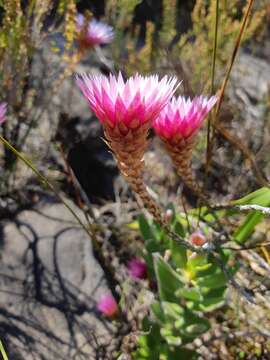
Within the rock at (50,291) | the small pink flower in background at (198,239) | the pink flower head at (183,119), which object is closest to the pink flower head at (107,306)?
the rock at (50,291)

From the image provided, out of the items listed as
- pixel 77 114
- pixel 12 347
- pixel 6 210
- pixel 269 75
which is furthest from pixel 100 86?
pixel 269 75

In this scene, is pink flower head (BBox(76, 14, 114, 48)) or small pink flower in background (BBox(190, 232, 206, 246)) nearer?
small pink flower in background (BBox(190, 232, 206, 246))

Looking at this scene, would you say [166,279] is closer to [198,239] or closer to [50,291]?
[198,239]

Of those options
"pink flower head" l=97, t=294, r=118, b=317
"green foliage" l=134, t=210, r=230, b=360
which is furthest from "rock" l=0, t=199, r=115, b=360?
"green foliage" l=134, t=210, r=230, b=360

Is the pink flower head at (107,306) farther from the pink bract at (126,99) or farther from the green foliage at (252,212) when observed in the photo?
the pink bract at (126,99)

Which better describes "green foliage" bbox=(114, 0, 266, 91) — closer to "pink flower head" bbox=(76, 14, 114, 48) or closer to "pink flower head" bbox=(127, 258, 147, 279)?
"pink flower head" bbox=(76, 14, 114, 48)

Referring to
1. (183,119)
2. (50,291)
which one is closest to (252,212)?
(183,119)
